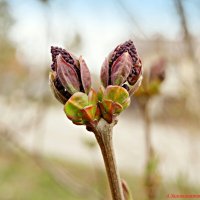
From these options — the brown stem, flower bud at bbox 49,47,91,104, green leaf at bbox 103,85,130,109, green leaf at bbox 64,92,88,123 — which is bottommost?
the brown stem

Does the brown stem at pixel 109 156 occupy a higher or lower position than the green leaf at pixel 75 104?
lower

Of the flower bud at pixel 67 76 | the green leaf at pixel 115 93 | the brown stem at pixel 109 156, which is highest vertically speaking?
the flower bud at pixel 67 76

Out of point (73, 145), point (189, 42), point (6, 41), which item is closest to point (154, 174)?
point (189, 42)

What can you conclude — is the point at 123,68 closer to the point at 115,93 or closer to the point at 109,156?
the point at 115,93

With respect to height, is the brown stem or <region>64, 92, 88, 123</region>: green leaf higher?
<region>64, 92, 88, 123</region>: green leaf
